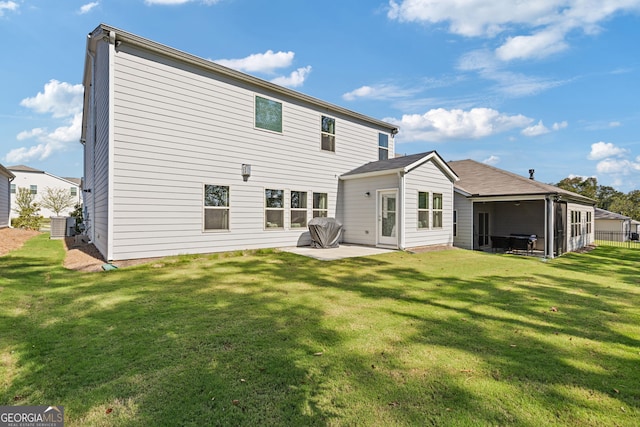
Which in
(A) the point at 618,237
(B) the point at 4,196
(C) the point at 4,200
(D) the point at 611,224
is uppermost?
(B) the point at 4,196

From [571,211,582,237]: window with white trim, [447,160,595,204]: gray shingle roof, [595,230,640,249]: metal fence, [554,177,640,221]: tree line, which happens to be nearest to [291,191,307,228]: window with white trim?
[447,160,595,204]: gray shingle roof

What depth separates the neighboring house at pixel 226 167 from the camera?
7.78 metres

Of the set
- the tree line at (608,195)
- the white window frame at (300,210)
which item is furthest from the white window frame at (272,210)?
the tree line at (608,195)

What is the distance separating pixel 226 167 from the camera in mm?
9625

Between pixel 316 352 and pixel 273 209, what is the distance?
8.10 metres

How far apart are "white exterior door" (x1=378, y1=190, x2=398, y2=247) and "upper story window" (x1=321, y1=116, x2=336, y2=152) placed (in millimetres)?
3038

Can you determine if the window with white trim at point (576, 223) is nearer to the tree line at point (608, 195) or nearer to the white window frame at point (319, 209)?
the white window frame at point (319, 209)

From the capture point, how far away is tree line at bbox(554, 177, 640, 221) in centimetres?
4617

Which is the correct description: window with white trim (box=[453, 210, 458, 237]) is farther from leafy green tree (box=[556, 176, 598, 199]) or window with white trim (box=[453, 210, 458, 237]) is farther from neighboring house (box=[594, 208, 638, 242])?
leafy green tree (box=[556, 176, 598, 199])

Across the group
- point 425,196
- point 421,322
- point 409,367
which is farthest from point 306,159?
point 409,367

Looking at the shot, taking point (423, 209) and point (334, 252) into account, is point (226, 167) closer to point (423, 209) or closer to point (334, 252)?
point (334, 252)

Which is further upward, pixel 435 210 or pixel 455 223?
pixel 435 210


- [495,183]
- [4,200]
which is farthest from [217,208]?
[4,200]

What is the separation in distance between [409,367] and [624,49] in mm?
15444
